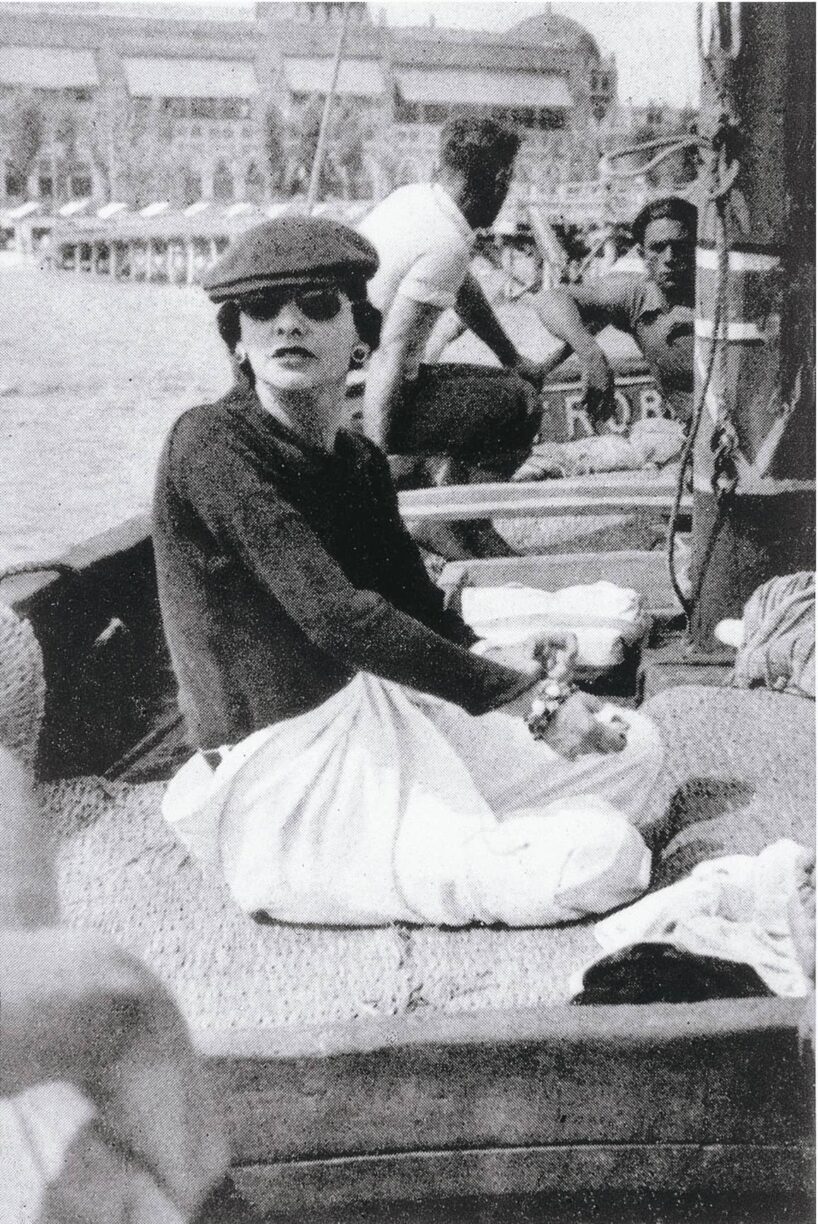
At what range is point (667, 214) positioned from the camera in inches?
134

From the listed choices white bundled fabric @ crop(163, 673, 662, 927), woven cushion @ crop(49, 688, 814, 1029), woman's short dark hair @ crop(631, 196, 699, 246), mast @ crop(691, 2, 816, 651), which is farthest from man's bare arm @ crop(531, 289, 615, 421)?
white bundled fabric @ crop(163, 673, 662, 927)

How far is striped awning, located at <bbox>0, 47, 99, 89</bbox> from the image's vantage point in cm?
191

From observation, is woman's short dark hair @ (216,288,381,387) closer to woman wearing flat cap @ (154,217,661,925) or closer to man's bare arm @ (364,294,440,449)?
woman wearing flat cap @ (154,217,661,925)

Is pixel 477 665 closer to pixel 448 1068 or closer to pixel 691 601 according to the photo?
pixel 448 1068

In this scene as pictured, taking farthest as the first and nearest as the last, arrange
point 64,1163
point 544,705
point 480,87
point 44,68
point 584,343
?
point 584,343
point 480,87
point 44,68
point 544,705
point 64,1163

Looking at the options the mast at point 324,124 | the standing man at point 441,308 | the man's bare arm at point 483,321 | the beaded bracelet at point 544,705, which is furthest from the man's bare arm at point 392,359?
the beaded bracelet at point 544,705

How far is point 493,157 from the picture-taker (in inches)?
84.7

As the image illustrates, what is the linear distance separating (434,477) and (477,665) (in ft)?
3.75

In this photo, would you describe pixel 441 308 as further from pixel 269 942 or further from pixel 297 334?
pixel 269 942

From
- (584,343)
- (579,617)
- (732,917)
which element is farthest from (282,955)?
(584,343)

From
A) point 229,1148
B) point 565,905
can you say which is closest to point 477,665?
point 565,905

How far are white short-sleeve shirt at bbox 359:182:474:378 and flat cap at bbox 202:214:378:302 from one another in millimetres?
527

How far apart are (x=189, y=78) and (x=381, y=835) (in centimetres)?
123

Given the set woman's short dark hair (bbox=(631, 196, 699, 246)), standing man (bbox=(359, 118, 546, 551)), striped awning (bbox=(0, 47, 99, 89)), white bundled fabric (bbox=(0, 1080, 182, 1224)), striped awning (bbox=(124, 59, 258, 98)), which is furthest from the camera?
woman's short dark hair (bbox=(631, 196, 699, 246))
